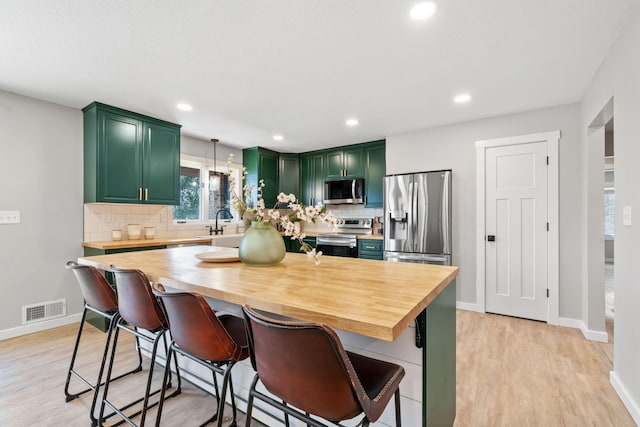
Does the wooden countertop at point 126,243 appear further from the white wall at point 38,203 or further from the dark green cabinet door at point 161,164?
the dark green cabinet door at point 161,164

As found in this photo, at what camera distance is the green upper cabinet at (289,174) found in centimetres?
545

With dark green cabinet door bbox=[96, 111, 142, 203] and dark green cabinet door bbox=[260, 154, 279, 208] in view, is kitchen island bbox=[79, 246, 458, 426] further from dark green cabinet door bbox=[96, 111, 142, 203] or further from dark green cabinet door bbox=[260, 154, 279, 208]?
dark green cabinet door bbox=[260, 154, 279, 208]

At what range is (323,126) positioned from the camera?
156 inches

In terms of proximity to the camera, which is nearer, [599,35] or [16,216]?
[599,35]

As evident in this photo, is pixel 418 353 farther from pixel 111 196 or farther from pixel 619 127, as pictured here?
pixel 111 196

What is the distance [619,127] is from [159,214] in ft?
15.6

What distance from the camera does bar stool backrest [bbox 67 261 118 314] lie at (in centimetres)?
169

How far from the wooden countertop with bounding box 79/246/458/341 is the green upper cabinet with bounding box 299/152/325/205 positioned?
3.36 m

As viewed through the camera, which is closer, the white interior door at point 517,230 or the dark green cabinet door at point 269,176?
the white interior door at point 517,230

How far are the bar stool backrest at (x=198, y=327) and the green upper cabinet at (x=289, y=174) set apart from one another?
4.30m

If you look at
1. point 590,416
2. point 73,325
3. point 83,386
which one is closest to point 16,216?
point 73,325

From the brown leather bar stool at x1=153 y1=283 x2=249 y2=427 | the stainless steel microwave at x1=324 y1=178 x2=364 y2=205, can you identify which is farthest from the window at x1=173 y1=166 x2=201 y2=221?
the brown leather bar stool at x1=153 y1=283 x2=249 y2=427

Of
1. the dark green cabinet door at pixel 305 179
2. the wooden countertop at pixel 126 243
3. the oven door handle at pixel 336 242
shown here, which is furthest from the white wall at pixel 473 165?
the wooden countertop at pixel 126 243

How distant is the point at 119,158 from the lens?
3.35 meters
